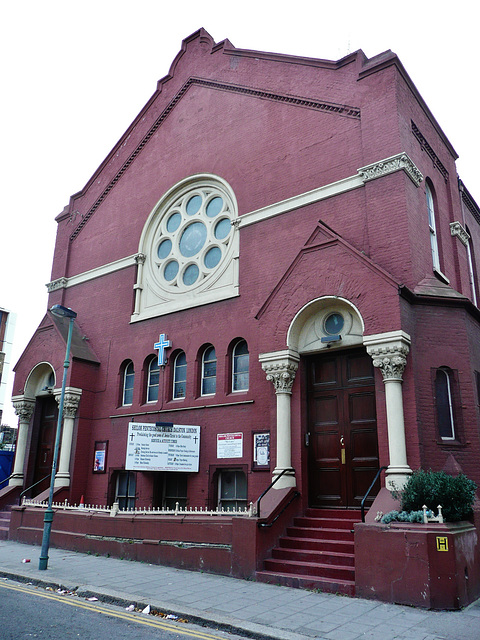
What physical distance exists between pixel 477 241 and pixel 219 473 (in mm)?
13014

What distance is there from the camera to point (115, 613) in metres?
8.28

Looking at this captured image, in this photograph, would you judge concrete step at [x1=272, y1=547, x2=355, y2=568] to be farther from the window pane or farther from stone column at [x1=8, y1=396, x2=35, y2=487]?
stone column at [x1=8, y1=396, x2=35, y2=487]

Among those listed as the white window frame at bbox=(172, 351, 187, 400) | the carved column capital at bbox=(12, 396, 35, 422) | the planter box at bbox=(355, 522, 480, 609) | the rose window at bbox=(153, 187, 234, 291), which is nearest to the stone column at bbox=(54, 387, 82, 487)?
the carved column capital at bbox=(12, 396, 35, 422)

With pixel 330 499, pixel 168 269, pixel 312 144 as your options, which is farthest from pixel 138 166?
pixel 330 499

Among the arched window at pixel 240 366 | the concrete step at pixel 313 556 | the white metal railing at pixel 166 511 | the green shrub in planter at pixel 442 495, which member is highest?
the arched window at pixel 240 366

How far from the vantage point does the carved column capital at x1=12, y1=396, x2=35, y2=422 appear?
1992cm

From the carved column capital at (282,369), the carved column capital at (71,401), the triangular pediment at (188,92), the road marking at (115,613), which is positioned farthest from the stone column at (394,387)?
the carved column capital at (71,401)

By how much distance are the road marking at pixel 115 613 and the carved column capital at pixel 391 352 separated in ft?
20.4

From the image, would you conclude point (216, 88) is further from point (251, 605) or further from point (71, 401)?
point (251, 605)

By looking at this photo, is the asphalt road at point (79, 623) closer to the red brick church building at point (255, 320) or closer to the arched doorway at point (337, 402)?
the red brick church building at point (255, 320)

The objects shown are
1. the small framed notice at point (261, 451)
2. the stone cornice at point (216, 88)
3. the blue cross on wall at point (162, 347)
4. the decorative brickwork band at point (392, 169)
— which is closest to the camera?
the decorative brickwork band at point (392, 169)

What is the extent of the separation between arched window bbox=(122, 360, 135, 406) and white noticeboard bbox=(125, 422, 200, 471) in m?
3.51

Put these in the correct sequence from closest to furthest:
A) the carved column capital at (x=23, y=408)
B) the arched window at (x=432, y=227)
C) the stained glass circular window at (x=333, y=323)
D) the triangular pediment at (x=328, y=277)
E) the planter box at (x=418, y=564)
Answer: the planter box at (x=418, y=564) → the triangular pediment at (x=328, y=277) → the stained glass circular window at (x=333, y=323) → the arched window at (x=432, y=227) → the carved column capital at (x=23, y=408)

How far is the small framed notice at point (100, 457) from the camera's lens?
17.8m
